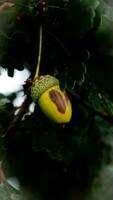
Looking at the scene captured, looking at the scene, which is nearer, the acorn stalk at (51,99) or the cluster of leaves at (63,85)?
the acorn stalk at (51,99)

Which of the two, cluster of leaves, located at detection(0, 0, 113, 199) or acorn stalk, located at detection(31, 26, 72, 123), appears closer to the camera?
acorn stalk, located at detection(31, 26, 72, 123)

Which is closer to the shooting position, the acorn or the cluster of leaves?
the acorn

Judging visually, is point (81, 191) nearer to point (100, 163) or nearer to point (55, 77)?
point (100, 163)
